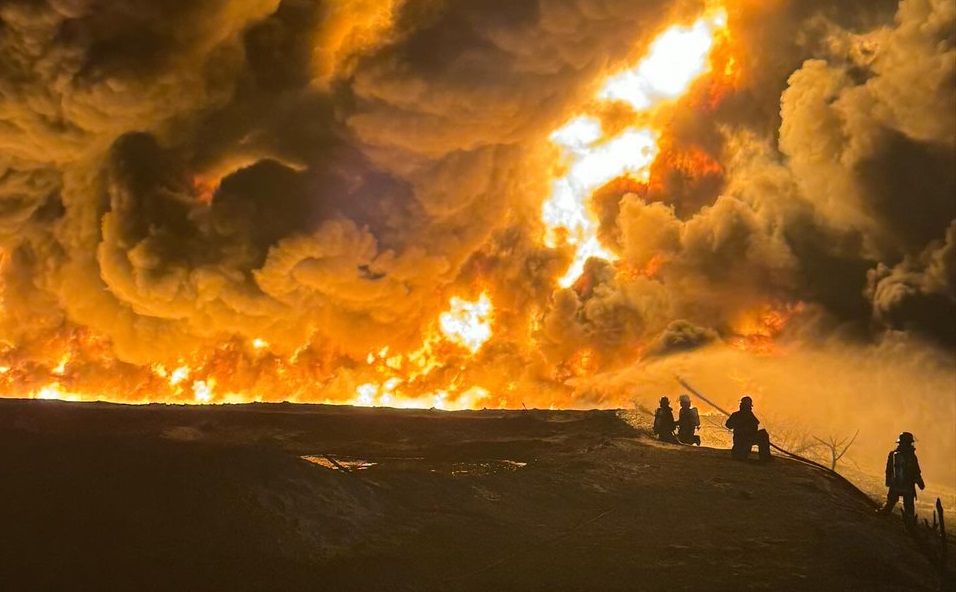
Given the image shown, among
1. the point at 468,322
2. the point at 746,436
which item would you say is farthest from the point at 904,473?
the point at 468,322

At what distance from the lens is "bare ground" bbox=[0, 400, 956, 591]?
6934 mm

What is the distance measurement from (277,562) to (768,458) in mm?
11204

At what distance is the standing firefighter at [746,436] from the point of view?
48.3ft

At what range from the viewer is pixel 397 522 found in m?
8.84

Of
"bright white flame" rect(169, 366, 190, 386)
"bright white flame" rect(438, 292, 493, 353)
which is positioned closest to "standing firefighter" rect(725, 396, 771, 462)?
"bright white flame" rect(438, 292, 493, 353)

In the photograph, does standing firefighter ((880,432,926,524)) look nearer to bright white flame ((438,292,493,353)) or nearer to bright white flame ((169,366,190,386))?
bright white flame ((438,292,493,353))

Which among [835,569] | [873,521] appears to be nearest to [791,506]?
[873,521]

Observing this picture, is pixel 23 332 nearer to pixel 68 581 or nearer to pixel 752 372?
pixel 68 581

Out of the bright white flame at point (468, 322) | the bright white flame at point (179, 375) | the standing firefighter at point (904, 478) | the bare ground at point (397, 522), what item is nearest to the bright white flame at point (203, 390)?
the bright white flame at point (179, 375)

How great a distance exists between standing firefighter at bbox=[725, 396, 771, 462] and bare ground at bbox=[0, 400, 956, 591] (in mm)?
1320

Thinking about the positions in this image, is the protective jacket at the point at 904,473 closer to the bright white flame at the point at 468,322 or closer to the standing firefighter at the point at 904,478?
the standing firefighter at the point at 904,478

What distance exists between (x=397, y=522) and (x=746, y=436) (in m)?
9.01

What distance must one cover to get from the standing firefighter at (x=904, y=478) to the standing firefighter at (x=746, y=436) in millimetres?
2512

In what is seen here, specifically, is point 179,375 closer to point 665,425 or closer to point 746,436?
point 665,425
